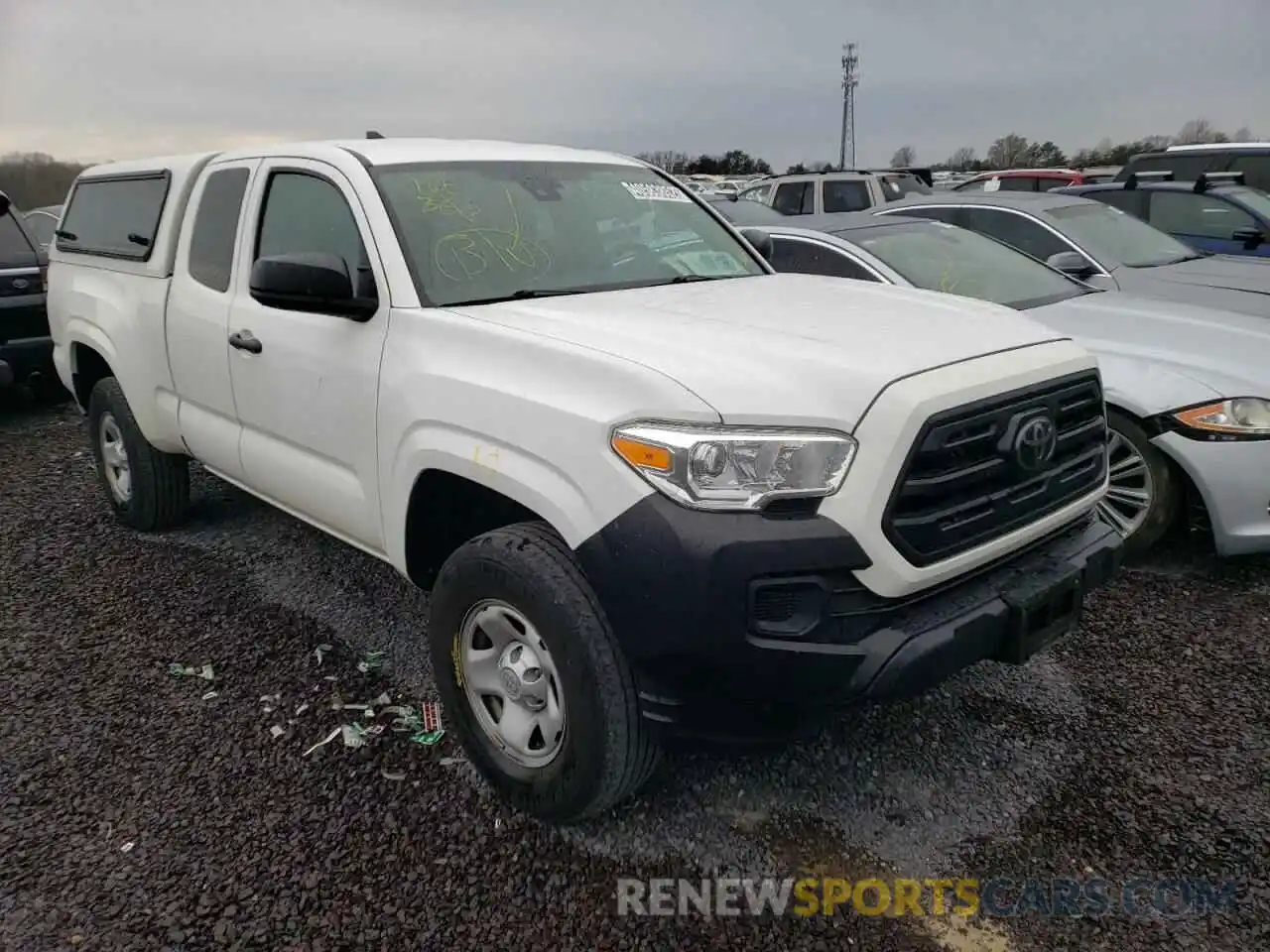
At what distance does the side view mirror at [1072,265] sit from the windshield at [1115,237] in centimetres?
30

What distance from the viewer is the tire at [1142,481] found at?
4062 millimetres

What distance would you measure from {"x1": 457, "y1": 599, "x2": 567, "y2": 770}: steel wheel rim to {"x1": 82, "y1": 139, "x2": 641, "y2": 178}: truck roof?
169 cm

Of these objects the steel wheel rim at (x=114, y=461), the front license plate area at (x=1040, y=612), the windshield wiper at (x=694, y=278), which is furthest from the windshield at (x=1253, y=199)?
the steel wheel rim at (x=114, y=461)

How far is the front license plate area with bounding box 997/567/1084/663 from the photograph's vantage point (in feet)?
7.91

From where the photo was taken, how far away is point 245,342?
11.6 ft

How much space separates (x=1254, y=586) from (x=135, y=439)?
5182 millimetres

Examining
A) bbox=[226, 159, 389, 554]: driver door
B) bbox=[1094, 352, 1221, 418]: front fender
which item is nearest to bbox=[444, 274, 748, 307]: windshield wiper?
bbox=[226, 159, 389, 554]: driver door

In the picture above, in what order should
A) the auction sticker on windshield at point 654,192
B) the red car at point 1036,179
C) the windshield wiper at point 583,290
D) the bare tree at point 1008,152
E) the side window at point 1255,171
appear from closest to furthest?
the windshield wiper at point 583,290 < the auction sticker on windshield at point 654,192 < the side window at point 1255,171 < the red car at point 1036,179 < the bare tree at point 1008,152

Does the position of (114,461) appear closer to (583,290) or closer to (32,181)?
(583,290)

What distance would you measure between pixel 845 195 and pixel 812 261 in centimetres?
1072

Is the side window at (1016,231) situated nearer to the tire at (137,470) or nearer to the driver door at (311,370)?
the driver door at (311,370)

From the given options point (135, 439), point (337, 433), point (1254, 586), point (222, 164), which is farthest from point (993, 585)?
point (135, 439)

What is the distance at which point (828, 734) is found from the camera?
3.11 m

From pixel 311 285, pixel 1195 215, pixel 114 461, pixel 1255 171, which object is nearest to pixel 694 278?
pixel 311 285
